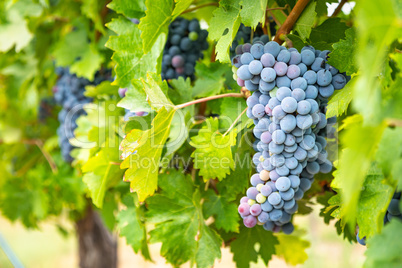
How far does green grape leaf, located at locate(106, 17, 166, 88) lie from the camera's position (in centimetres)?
80

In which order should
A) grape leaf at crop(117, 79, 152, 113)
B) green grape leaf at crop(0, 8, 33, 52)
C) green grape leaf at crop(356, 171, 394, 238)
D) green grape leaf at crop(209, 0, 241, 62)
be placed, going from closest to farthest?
1. green grape leaf at crop(356, 171, 394, 238)
2. green grape leaf at crop(209, 0, 241, 62)
3. grape leaf at crop(117, 79, 152, 113)
4. green grape leaf at crop(0, 8, 33, 52)

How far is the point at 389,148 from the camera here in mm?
423

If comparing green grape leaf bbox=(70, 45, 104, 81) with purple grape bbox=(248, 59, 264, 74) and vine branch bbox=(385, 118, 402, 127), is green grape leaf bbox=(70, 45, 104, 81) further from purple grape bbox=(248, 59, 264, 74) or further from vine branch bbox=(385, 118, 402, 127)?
vine branch bbox=(385, 118, 402, 127)

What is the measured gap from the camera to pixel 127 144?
677 mm

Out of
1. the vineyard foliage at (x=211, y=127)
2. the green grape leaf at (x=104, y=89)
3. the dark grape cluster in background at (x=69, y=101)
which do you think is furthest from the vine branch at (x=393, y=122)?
the dark grape cluster in background at (x=69, y=101)

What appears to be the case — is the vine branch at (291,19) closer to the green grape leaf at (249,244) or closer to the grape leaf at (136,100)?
the grape leaf at (136,100)

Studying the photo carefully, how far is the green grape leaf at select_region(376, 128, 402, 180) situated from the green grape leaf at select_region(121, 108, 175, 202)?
379 mm

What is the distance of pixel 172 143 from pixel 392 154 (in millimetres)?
481

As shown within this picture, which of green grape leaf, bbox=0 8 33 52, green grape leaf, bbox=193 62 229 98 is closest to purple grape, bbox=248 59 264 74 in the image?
green grape leaf, bbox=193 62 229 98

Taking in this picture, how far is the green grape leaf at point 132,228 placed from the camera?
914mm

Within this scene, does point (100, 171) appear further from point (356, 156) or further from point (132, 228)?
point (356, 156)

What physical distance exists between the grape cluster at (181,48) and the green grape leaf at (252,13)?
276 millimetres

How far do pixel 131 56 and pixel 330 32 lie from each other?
0.42 metres

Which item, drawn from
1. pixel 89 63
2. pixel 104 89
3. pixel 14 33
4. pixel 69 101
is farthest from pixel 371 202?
pixel 14 33
